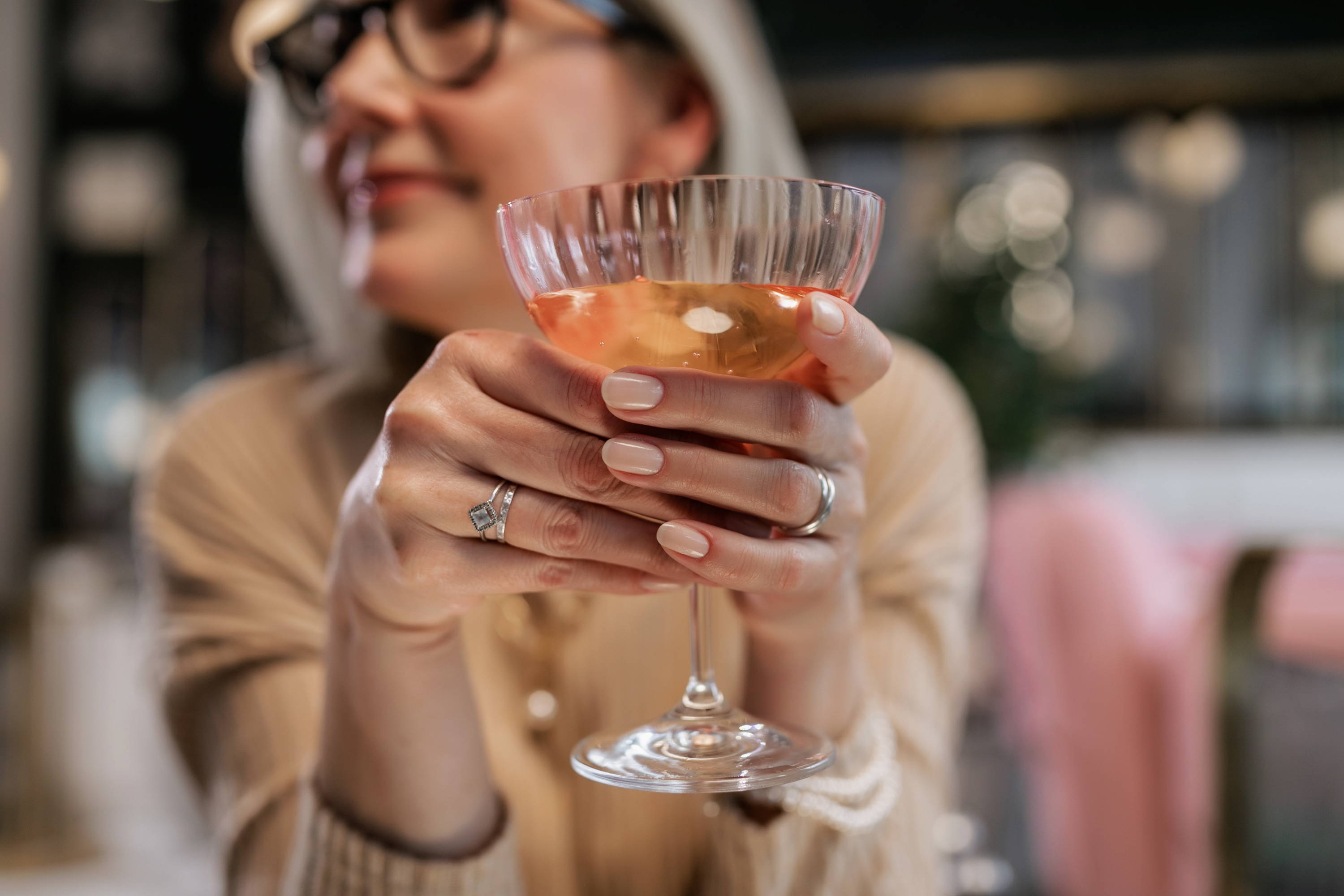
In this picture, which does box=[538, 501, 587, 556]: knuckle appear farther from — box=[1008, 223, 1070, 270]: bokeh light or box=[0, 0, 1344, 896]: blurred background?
box=[1008, 223, 1070, 270]: bokeh light

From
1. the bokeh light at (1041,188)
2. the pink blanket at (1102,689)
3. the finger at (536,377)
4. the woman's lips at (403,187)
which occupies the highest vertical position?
the bokeh light at (1041,188)

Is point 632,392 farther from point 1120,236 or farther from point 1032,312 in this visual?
point 1120,236

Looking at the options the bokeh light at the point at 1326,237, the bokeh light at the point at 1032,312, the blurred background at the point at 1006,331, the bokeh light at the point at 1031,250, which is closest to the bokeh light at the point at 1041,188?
the blurred background at the point at 1006,331

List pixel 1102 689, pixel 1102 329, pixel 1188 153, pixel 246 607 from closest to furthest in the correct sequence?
pixel 246 607, pixel 1102 689, pixel 1188 153, pixel 1102 329

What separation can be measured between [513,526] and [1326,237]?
5.70 metres

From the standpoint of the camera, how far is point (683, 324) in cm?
42

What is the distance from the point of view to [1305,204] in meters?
5.17

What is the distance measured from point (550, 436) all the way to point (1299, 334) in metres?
5.62

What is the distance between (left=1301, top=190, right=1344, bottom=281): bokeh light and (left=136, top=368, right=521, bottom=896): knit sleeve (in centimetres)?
549

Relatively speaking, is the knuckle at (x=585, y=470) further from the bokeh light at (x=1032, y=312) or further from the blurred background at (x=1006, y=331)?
the bokeh light at (x=1032, y=312)

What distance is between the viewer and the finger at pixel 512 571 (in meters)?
0.46

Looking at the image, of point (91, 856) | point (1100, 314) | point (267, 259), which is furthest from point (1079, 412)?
point (91, 856)

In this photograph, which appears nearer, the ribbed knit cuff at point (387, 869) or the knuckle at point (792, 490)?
the knuckle at point (792, 490)

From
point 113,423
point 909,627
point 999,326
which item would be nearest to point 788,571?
point 909,627
